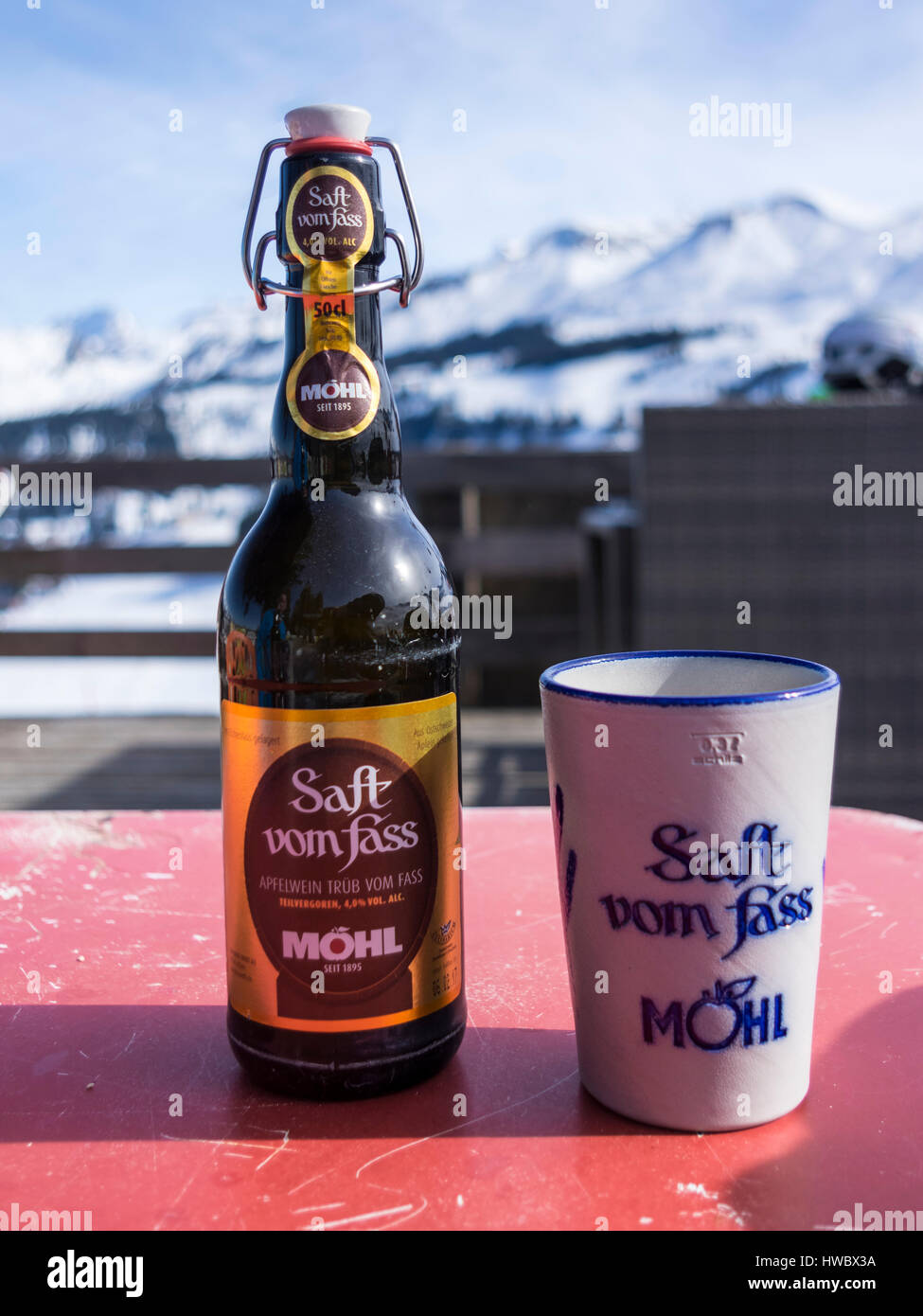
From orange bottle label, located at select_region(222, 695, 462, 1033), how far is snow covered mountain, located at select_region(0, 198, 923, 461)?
4.86 m

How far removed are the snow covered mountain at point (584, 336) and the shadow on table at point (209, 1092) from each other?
15.8ft

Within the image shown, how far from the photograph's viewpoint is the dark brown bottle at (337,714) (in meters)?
0.59

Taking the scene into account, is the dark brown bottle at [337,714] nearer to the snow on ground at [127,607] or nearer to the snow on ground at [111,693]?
the snow on ground at [127,607]

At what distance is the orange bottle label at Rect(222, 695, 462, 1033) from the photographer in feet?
1.92

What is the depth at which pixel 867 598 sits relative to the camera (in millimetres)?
2631

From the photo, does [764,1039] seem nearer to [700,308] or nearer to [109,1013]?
[109,1013]

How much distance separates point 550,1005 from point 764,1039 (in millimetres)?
202

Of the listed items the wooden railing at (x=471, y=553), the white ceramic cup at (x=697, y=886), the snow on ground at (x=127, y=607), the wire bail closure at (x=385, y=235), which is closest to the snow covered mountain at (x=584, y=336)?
the snow on ground at (x=127, y=607)

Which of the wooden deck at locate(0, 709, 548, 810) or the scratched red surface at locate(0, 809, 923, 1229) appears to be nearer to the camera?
the scratched red surface at locate(0, 809, 923, 1229)

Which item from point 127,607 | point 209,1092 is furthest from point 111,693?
point 209,1092

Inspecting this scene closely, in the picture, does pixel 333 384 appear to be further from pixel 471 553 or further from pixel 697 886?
pixel 471 553

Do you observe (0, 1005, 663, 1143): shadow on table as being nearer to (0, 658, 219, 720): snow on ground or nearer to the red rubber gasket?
the red rubber gasket

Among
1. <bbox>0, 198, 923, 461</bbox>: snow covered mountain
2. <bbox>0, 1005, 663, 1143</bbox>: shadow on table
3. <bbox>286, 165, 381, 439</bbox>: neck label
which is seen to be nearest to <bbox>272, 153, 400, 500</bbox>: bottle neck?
<bbox>286, 165, 381, 439</bbox>: neck label

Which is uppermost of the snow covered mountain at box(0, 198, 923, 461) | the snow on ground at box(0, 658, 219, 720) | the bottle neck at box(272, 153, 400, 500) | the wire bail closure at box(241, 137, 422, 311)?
the snow covered mountain at box(0, 198, 923, 461)
